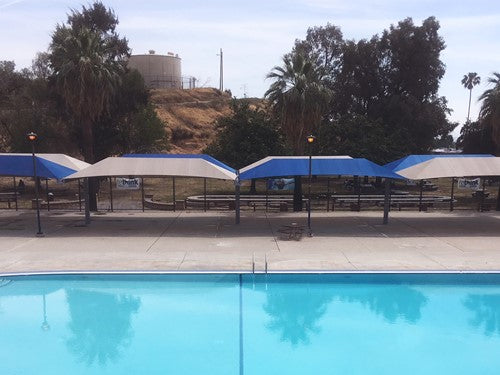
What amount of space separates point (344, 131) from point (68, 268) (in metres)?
31.3

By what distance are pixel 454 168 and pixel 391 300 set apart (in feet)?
31.1

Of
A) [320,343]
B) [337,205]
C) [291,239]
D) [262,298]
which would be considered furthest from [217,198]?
[320,343]

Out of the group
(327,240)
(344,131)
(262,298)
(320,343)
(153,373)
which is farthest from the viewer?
(344,131)

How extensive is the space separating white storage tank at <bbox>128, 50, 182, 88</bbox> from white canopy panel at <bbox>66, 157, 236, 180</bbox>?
64016 millimetres

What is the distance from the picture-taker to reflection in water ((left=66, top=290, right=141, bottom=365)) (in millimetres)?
9508

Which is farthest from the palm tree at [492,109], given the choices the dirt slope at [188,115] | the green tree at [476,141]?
the dirt slope at [188,115]

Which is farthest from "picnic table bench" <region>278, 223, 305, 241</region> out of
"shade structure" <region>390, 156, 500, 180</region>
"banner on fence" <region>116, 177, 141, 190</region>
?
"banner on fence" <region>116, 177, 141, 190</region>

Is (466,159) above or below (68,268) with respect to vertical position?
above

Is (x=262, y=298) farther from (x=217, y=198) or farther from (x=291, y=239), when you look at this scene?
(x=217, y=198)

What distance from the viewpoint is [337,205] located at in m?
27.1

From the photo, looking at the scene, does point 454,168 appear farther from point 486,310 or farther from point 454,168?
point 486,310

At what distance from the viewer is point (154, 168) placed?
61.8 ft

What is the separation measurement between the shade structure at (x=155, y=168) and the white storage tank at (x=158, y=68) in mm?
64004

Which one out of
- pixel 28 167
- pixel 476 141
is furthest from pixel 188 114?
pixel 28 167
